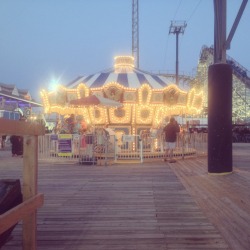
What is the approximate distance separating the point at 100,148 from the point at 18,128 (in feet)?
32.6

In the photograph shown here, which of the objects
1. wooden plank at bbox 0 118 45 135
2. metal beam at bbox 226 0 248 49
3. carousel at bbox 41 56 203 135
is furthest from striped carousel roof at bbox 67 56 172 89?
wooden plank at bbox 0 118 45 135

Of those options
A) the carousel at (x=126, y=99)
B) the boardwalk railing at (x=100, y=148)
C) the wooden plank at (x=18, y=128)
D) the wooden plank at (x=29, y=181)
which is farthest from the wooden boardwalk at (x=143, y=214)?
the carousel at (x=126, y=99)

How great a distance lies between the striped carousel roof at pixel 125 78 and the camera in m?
16.6

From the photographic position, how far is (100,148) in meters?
12.5

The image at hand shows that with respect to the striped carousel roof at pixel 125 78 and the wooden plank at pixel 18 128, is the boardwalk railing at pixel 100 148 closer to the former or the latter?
the striped carousel roof at pixel 125 78

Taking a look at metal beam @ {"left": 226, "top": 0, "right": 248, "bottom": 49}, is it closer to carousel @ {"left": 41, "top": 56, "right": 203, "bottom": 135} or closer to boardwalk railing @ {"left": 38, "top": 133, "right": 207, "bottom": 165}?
boardwalk railing @ {"left": 38, "top": 133, "right": 207, "bottom": 165}

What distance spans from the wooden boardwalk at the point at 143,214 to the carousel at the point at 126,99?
7.52m

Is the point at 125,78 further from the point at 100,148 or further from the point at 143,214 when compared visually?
the point at 143,214

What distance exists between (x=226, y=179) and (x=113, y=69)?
12.4 metres

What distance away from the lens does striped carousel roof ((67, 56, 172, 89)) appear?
653 inches

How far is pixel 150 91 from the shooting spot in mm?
15852

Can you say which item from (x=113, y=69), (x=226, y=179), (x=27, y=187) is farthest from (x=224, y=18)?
(x=113, y=69)

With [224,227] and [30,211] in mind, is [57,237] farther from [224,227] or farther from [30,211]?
[224,227]

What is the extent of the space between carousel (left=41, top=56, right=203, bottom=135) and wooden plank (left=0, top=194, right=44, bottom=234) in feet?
39.5
